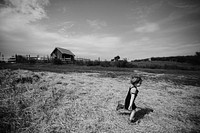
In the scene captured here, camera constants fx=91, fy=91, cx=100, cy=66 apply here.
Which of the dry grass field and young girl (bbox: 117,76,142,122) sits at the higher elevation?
young girl (bbox: 117,76,142,122)

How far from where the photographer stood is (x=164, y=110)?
3541 mm

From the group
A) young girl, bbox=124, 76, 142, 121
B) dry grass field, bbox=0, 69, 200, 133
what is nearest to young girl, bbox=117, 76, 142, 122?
young girl, bbox=124, 76, 142, 121

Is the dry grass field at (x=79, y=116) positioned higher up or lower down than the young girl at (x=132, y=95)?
lower down

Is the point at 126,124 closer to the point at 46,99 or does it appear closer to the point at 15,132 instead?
the point at 15,132

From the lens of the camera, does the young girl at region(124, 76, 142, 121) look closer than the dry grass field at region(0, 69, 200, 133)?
No

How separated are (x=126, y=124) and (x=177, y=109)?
253 centimetres

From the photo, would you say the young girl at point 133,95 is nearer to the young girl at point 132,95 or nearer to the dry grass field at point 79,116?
the young girl at point 132,95

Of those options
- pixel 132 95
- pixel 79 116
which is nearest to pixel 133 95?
pixel 132 95

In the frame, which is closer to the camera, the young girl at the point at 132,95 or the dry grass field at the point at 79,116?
the dry grass field at the point at 79,116

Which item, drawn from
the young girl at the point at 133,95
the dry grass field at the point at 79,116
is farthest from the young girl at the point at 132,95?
the dry grass field at the point at 79,116

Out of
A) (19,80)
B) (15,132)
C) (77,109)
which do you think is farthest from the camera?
(19,80)

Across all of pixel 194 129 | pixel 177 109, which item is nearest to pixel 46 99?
pixel 194 129

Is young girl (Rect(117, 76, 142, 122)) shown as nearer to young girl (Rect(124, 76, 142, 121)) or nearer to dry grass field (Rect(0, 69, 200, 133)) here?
young girl (Rect(124, 76, 142, 121))

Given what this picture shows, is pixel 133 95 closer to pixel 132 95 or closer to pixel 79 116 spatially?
pixel 132 95
